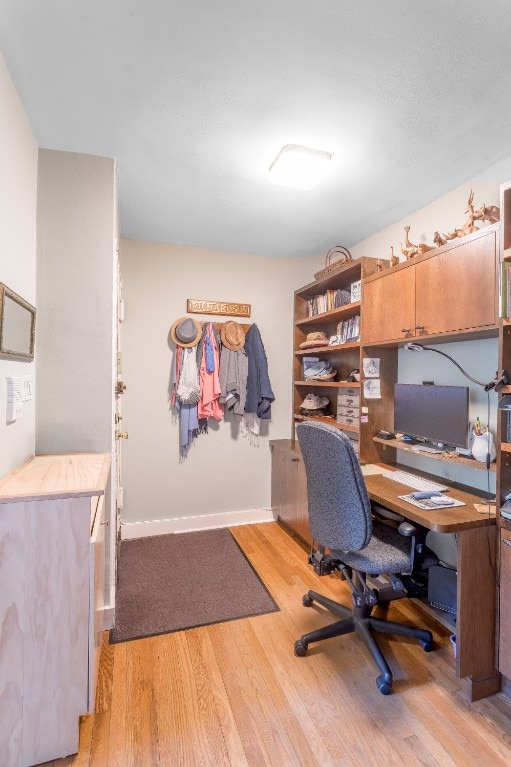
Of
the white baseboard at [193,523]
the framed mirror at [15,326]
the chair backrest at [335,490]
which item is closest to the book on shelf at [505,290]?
the chair backrest at [335,490]

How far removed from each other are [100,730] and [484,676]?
1.56m

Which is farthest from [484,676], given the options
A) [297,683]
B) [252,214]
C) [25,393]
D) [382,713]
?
[252,214]

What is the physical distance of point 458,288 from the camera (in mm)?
1831

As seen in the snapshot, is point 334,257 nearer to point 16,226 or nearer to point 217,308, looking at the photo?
point 217,308

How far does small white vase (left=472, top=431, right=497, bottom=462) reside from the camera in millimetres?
1792

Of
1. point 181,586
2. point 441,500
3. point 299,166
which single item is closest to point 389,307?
point 299,166

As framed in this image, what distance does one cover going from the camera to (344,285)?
126 inches

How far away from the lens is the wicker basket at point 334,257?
289 centimetres

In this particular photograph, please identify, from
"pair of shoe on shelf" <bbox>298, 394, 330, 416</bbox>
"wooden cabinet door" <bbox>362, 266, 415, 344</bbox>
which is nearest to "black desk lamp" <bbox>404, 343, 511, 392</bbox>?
"wooden cabinet door" <bbox>362, 266, 415, 344</bbox>

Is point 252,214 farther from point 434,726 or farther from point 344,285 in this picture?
point 434,726

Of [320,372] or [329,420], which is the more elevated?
[320,372]

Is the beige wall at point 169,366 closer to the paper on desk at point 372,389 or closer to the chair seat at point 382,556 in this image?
the paper on desk at point 372,389

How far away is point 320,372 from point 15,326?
2345 millimetres

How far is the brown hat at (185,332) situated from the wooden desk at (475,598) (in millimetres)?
2219
